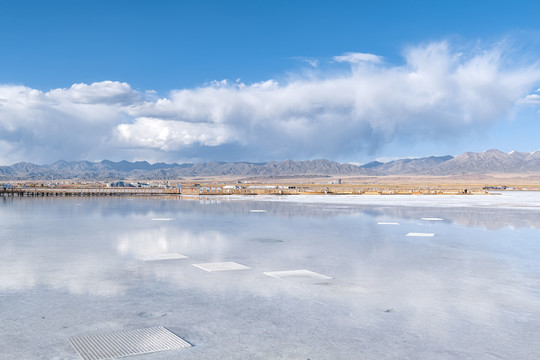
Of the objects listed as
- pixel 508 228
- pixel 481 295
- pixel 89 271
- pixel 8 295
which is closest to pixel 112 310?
pixel 8 295

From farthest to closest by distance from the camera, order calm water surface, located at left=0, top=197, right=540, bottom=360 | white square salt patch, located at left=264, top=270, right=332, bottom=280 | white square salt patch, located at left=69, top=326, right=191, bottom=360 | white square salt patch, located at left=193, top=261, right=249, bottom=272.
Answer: white square salt patch, located at left=193, top=261, right=249, bottom=272 < white square salt patch, located at left=264, top=270, right=332, bottom=280 < calm water surface, located at left=0, top=197, right=540, bottom=360 < white square salt patch, located at left=69, top=326, right=191, bottom=360

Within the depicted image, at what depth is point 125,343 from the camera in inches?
237

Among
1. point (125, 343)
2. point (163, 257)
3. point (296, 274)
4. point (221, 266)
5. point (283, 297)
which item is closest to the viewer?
point (125, 343)

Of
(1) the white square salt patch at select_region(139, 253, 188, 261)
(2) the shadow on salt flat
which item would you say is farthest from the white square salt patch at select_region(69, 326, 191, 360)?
(1) the white square salt patch at select_region(139, 253, 188, 261)

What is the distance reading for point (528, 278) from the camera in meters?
10.2

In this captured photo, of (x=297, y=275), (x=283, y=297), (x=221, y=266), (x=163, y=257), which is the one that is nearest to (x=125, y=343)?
(x=283, y=297)

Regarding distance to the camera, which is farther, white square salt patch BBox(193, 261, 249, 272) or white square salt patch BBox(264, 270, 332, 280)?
white square salt patch BBox(193, 261, 249, 272)

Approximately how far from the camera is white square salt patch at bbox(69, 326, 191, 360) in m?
5.68

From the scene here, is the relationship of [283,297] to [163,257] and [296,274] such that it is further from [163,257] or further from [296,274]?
[163,257]

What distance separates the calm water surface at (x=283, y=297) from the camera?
237 inches

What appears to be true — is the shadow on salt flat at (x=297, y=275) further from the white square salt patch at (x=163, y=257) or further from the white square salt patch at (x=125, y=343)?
the white square salt patch at (x=125, y=343)

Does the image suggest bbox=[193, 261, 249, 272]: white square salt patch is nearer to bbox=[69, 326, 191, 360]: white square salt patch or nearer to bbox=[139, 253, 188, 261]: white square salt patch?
bbox=[139, 253, 188, 261]: white square salt patch

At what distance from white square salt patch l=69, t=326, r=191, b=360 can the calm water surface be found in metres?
0.16

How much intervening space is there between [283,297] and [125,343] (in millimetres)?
3193
